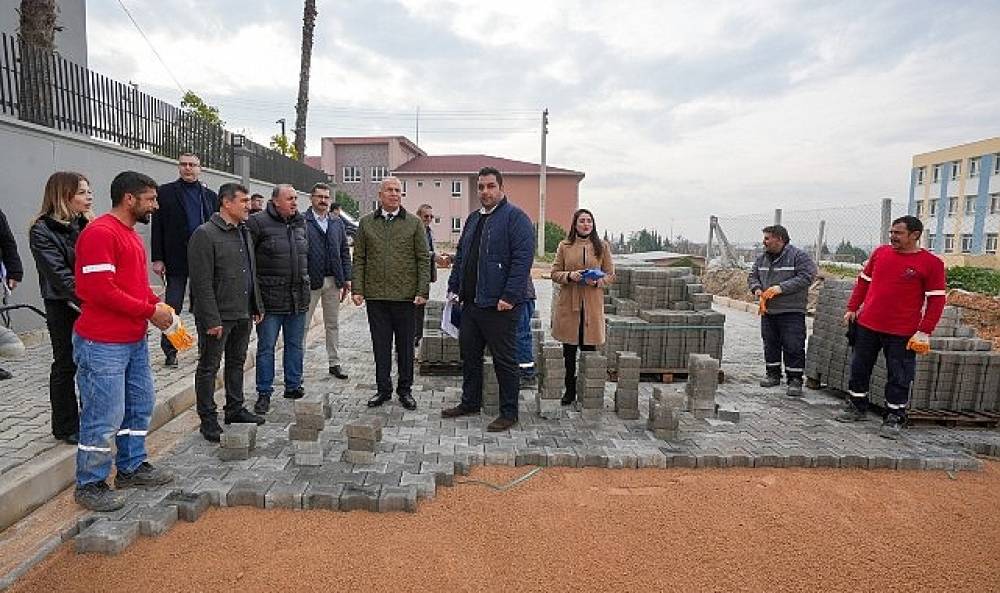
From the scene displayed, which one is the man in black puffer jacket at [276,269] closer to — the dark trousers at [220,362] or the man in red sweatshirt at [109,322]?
the dark trousers at [220,362]

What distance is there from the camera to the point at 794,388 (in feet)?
19.8

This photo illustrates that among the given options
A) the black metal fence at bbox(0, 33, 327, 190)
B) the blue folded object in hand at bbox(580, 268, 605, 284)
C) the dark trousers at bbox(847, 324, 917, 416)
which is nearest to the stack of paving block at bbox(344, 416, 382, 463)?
the blue folded object in hand at bbox(580, 268, 605, 284)

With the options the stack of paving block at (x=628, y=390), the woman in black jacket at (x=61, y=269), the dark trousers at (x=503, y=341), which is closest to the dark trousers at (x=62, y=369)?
the woman in black jacket at (x=61, y=269)

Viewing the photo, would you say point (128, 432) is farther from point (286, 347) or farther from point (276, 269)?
point (286, 347)

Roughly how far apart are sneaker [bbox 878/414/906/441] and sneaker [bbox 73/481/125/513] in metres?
5.71

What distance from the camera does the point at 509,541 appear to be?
3152mm

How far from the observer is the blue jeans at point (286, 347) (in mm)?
4988

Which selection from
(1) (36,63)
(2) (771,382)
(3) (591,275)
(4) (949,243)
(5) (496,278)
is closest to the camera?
(5) (496,278)

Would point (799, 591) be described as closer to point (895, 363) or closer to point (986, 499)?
point (986, 499)

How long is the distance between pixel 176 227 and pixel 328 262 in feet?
4.89

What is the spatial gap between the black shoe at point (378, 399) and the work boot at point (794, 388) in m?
4.19

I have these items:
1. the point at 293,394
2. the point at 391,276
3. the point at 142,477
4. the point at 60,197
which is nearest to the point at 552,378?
the point at 391,276

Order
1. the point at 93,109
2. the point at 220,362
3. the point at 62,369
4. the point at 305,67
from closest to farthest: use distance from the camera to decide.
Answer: the point at 62,369
the point at 220,362
the point at 93,109
the point at 305,67

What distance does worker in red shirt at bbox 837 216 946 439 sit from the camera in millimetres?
4777
